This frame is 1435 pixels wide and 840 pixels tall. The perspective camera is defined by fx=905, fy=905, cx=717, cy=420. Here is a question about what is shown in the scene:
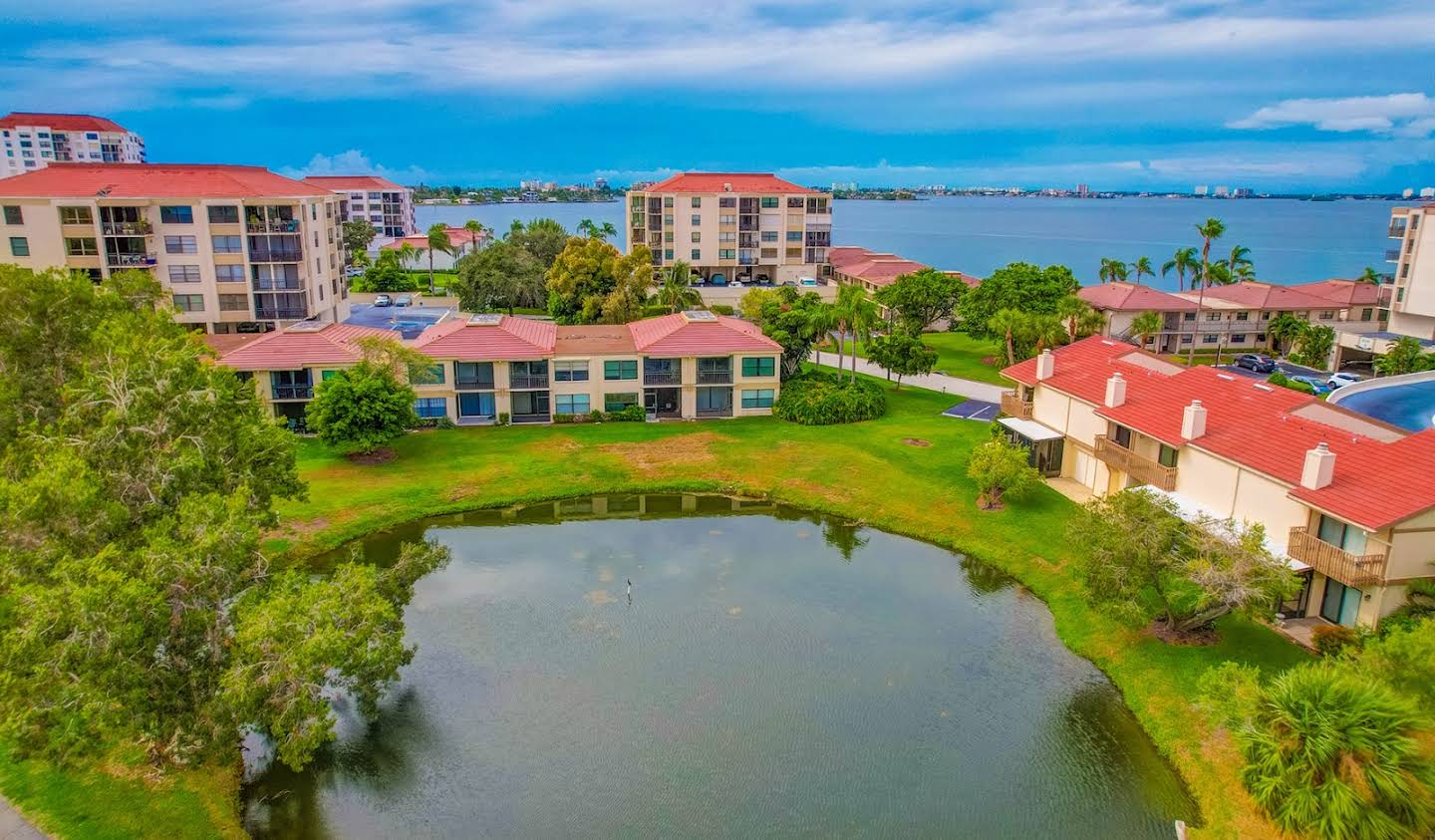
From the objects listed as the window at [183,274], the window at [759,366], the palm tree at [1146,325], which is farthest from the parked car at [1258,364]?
the window at [183,274]

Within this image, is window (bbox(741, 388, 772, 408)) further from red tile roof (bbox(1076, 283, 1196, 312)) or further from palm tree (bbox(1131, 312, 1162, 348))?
red tile roof (bbox(1076, 283, 1196, 312))

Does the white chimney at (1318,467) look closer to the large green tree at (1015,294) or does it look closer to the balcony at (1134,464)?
the balcony at (1134,464)

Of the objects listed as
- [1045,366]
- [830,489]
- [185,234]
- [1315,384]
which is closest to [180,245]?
[185,234]

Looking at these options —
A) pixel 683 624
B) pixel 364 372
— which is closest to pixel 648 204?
pixel 364 372

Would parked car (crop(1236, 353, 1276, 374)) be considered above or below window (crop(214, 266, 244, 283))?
below

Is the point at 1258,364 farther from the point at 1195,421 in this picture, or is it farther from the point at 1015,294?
the point at 1195,421

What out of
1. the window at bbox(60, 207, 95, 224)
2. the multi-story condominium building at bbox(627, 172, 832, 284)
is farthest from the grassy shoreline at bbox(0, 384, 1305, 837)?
the multi-story condominium building at bbox(627, 172, 832, 284)

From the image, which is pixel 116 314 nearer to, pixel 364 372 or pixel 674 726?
pixel 364 372
